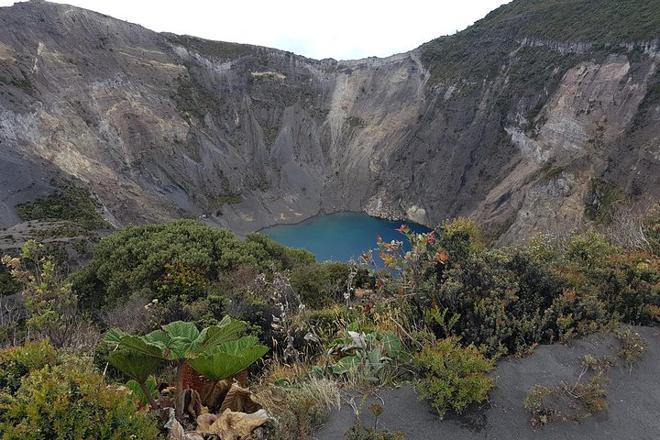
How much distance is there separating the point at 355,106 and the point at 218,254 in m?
59.7

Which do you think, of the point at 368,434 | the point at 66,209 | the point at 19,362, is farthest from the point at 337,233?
→ the point at 19,362

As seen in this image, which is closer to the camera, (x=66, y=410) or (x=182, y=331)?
(x=66, y=410)

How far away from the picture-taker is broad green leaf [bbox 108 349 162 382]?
3.63 m

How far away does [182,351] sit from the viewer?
359 centimetres

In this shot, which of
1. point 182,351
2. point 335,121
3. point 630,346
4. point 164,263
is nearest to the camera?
point 182,351

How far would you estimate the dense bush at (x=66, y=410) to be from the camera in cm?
262

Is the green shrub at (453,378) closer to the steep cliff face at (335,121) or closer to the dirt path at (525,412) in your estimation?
the dirt path at (525,412)

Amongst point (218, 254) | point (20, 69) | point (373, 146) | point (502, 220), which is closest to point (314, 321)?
point (218, 254)

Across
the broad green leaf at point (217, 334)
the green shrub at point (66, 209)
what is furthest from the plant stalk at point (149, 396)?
the green shrub at point (66, 209)

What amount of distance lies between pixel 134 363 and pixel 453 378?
2708 mm

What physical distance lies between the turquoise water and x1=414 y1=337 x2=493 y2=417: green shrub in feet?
125

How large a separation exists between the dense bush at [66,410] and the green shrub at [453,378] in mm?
2319

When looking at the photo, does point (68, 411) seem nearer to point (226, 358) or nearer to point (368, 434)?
point (226, 358)

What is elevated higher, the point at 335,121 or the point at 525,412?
the point at 335,121
